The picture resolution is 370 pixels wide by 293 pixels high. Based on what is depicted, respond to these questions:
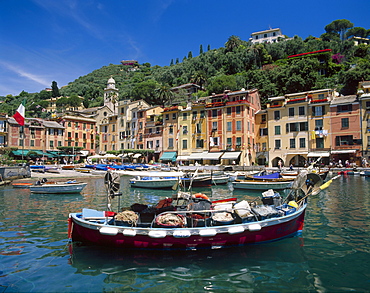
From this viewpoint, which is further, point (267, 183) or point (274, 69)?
point (274, 69)

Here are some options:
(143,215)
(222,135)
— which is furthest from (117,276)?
(222,135)

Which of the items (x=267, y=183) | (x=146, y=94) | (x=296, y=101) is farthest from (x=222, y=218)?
(x=146, y=94)

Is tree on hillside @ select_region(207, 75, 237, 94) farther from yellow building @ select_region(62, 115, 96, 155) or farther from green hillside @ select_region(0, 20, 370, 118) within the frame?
yellow building @ select_region(62, 115, 96, 155)

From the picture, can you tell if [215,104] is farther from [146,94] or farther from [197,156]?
[146,94]

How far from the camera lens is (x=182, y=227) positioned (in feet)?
34.0

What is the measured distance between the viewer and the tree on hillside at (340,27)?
336ft

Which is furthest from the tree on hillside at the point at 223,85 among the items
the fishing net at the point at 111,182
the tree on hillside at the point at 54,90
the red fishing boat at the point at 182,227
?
the tree on hillside at the point at 54,90

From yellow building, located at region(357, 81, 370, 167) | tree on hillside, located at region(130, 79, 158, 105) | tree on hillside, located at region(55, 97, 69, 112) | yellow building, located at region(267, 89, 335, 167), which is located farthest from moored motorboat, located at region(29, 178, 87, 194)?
tree on hillside, located at region(55, 97, 69, 112)

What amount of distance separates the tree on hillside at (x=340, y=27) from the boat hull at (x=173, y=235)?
11627 centimetres

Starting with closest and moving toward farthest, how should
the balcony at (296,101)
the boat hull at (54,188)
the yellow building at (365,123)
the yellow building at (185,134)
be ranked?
1. the boat hull at (54,188)
2. the yellow building at (365,123)
3. the balcony at (296,101)
4. the yellow building at (185,134)

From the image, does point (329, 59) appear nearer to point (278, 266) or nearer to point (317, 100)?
point (317, 100)

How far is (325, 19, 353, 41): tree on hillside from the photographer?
103 m

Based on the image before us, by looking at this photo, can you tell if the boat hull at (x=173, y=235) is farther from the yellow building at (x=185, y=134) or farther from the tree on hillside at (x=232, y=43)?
the tree on hillside at (x=232, y=43)

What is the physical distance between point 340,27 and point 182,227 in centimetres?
12079
